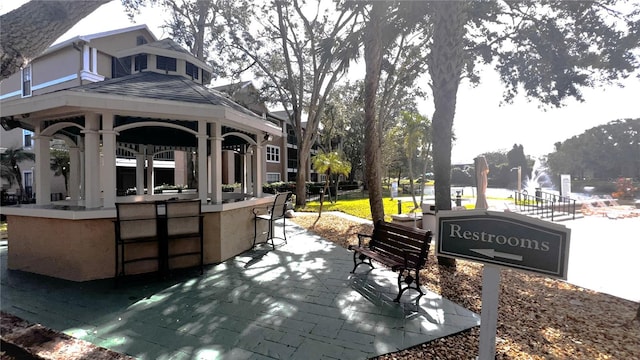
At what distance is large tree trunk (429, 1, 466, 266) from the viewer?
621 cm

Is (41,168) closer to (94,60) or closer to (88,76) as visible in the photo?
(88,76)

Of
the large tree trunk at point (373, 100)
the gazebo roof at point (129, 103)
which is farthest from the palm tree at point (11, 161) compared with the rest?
the large tree trunk at point (373, 100)

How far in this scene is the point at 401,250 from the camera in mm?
5004

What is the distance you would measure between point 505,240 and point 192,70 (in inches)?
352

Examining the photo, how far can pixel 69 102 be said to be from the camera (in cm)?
503

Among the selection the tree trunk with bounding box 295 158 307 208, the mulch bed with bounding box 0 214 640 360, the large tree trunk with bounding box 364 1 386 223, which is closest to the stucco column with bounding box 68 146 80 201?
the mulch bed with bounding box 0 214 640 360

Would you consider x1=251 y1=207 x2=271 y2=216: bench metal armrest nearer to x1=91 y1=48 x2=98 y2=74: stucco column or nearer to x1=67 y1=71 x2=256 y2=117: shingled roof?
x1=67 y1=71 x2=256 y2=117: shingled roof

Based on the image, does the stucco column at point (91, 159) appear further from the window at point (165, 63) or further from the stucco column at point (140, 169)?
the stucco column at point (140, 169)

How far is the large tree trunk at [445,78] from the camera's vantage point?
6.21 m

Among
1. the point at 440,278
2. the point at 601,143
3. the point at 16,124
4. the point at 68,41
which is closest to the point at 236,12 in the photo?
A: the point at 68,41

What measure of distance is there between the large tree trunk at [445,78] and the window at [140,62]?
7371 mm

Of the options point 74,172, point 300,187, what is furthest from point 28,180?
point 74,172

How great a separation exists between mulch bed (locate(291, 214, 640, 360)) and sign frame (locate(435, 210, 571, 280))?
1.21 m

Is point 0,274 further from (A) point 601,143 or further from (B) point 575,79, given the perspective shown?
(A) point 601,143
